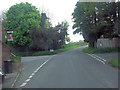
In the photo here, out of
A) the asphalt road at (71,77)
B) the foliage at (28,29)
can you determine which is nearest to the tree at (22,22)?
the foliage at (28,29)

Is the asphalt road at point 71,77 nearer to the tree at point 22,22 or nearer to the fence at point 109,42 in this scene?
the fence at point 109,42

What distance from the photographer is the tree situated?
4019 cm

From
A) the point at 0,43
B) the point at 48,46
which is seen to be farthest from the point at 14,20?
the point at 0,43

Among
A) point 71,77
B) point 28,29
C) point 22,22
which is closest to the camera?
point 71,77

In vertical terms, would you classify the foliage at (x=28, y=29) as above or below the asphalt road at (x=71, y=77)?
above

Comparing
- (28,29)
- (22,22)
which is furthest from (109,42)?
(22,22)

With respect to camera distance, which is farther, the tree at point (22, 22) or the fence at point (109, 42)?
the tree at point (22, 22)

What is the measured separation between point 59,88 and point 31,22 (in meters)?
35.0

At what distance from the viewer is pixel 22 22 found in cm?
4000

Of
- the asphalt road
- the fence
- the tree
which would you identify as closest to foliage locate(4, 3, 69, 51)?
the tree

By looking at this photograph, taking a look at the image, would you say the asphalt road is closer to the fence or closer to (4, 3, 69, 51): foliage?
the fence

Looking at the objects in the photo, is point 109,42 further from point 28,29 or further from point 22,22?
point 22,22

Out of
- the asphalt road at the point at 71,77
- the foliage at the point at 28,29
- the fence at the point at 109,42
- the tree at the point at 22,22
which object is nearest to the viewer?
the asphalt road at the point at 71,77

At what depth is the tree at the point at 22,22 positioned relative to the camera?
40188 millimetres
